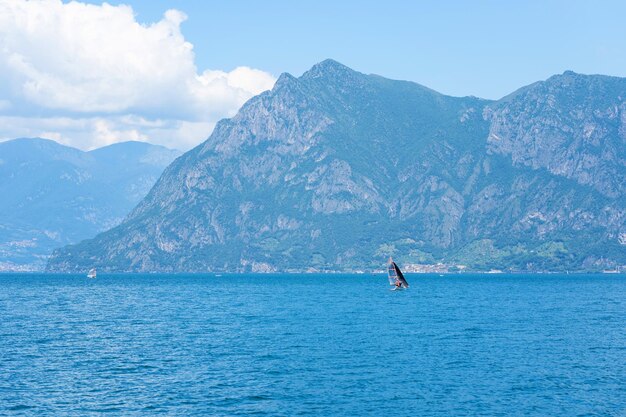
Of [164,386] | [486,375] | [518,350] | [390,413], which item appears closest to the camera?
[390,413]

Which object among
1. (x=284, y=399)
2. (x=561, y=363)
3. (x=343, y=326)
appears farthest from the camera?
(x=343, y=326)

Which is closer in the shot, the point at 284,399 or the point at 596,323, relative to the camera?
the point at 284,399

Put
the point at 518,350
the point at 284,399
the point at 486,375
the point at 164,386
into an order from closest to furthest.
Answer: the point at 284,399 < the point at 164,386 < the point at 486,375 < the point at 518,350

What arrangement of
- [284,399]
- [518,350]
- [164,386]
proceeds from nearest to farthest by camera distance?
[284,399], [164,386], [518,350]

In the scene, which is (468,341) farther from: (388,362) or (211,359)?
(211,359)

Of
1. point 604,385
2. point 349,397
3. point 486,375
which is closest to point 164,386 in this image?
point 349,397

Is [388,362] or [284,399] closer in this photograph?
[284,399]

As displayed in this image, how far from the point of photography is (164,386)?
89250 mm

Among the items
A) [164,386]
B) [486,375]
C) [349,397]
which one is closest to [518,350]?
[486,375]

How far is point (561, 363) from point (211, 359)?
49.6 meters

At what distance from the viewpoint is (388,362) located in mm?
107500

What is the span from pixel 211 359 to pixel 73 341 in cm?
3358

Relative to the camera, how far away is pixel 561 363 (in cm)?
10531

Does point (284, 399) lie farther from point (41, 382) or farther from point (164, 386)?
point (41, 382)
